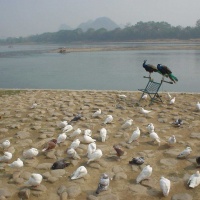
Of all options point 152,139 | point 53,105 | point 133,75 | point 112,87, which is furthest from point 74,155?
point 133,75

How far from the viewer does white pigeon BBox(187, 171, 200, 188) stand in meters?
5.03

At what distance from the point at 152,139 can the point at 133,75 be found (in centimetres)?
1592

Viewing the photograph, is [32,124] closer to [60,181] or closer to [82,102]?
[82,102]

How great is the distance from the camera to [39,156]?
6516mm

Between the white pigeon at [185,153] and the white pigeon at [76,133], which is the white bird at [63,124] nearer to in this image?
the white pigeon at [76,133]

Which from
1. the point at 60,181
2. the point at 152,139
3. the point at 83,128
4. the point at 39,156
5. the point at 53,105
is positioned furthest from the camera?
the point at 53,105

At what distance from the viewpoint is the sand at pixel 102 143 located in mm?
5121

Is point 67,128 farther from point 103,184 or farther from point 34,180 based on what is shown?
point 103,184

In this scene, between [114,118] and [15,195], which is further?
[114,118]

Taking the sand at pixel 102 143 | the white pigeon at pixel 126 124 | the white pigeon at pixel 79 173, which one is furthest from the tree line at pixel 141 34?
the white pigeon at pixel 79 173

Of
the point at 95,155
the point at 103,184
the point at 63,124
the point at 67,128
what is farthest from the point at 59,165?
the point at 63,124

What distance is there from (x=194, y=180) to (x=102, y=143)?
2667 millimetres

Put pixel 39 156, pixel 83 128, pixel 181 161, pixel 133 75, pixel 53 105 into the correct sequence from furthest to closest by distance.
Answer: pixel 133 75 → pixel 53 105 → pixel 83 128 → pixel 39 156 → pixel 181 161

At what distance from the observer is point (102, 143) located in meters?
7.13
